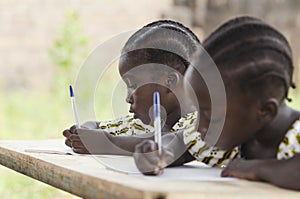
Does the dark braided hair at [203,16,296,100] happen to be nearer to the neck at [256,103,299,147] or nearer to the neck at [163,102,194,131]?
the neck at [256,103,299,147]

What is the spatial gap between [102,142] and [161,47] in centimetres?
27

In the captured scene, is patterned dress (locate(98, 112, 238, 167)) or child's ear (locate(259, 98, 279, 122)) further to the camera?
patterned dress (locate(98, 112, 238, 167))

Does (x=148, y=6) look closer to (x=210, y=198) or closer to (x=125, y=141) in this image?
(x=125, y=141)

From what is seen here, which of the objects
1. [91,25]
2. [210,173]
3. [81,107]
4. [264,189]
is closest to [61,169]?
[210,173]

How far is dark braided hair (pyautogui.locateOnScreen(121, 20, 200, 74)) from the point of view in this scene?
5.12 feet

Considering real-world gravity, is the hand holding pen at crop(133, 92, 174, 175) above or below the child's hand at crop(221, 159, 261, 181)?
above

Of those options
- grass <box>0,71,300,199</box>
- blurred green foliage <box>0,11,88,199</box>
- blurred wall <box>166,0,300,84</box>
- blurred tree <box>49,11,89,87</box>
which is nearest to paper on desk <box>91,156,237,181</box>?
grass <box>0,71,300,199</box>

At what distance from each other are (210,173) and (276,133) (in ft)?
0.46

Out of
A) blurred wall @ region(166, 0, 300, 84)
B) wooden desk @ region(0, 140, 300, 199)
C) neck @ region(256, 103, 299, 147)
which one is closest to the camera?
wooden desk @ region(0, 140, 300, 199)

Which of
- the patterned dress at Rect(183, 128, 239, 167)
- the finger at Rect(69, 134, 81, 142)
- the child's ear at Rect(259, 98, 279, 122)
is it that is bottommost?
the patterned dress at Rect(183, 128, 239, 167)

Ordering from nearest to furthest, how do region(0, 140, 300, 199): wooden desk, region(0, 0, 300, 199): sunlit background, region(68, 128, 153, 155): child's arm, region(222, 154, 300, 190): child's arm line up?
region(0, 140, 300, 199): wooden desk < region(222, 154, 300, 190): child's arm < region(68, 128, 153, 155): child's arm < region(0, 0, 300, 199): sunlit background

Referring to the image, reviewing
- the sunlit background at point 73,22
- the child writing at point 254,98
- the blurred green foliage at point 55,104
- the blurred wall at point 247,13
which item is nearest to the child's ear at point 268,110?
the child writing at point 254,98

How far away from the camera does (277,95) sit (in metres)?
1.14

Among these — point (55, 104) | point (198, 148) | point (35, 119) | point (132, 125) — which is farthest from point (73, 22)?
point (198, 148)
